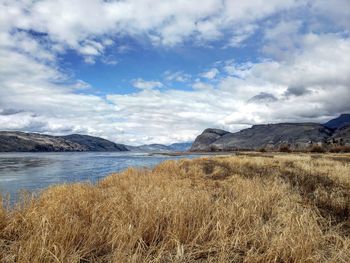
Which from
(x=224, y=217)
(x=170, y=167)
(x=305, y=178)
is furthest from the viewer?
(x=170, y=167)

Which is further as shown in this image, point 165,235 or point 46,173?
point 46,173

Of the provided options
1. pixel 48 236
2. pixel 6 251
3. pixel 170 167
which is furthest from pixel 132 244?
pixel 170 167

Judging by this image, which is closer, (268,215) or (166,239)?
(166,239)

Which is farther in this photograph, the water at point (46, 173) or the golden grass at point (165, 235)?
the water at point (46, 173)

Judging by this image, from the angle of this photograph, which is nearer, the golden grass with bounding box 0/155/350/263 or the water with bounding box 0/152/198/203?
the golden grass with bounding box 0/155/350/263

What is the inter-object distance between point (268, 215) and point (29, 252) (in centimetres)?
558

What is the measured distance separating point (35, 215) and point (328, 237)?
18.9ft

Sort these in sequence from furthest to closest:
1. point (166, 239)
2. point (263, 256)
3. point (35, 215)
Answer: point (35, 215) < point (166, 239) < point (263, 256)

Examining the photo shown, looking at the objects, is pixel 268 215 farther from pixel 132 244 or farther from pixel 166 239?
pixel 132 244

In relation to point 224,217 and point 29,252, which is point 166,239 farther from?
point 29,252

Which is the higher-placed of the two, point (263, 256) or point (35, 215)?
point (35, 215)

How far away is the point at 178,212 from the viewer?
6934 mm

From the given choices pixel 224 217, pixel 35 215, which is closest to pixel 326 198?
pixel 224 217

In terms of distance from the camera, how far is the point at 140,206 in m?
7.46
